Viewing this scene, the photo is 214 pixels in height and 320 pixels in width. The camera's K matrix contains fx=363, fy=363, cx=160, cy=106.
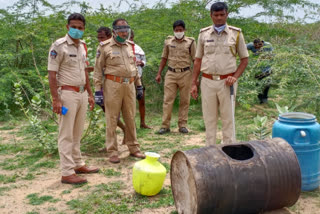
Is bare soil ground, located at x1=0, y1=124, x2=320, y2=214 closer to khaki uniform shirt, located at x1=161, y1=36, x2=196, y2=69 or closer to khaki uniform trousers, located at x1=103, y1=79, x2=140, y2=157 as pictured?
khaki uniform trousers, located at x1=103, y1=79, x2=140, y2=157

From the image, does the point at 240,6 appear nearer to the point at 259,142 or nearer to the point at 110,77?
the point at 110,77

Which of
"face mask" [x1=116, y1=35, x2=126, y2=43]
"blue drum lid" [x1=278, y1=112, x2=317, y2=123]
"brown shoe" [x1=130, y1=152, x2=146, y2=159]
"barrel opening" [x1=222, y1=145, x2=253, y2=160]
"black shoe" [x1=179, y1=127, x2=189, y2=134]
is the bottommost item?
"black shoe" [x1=179, y1=127, x2=189, y2=134]

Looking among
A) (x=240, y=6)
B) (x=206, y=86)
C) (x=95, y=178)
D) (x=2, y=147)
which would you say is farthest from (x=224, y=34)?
(x=240, y=6)

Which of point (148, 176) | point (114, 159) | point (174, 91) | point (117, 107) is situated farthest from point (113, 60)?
point (174, 91)

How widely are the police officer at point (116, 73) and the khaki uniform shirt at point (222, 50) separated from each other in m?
1.03

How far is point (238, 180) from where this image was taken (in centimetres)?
300

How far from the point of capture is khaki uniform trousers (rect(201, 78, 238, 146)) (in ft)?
14.2

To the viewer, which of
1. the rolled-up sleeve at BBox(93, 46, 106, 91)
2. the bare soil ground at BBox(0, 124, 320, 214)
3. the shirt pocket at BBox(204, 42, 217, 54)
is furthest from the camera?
the rolled-up sleeve at BBox(93, 46, 106, 91)

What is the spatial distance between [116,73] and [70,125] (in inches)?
38.0

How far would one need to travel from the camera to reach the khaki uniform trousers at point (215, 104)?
4332 millimetres

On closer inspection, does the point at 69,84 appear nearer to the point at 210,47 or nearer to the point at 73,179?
the point at 73,179

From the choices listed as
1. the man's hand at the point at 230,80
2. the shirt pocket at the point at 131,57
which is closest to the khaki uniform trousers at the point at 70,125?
the shirt pocket at the point at 131,57

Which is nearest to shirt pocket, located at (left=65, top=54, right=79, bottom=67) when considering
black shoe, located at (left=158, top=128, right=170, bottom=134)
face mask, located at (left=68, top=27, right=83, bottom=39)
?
face mask, located at (left=68, top=27, right=83, bottom=39)

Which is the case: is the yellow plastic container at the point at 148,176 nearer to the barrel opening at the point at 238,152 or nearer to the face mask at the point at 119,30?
the barrel opening at the point at 238,152
